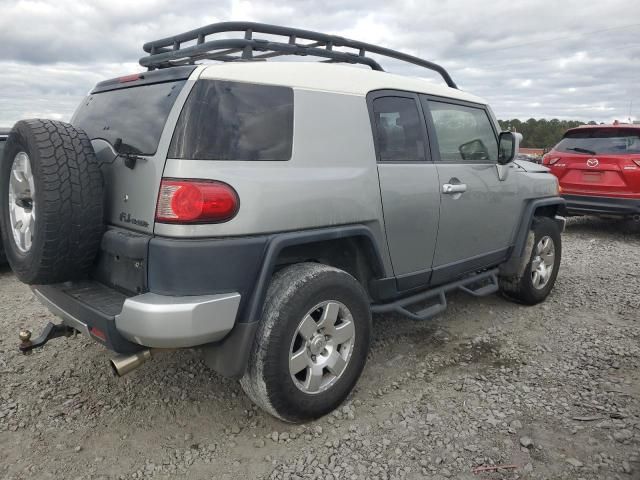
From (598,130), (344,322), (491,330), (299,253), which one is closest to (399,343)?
(491,330)

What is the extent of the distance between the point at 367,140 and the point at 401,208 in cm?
47

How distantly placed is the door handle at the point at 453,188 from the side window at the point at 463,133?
7.8 inches

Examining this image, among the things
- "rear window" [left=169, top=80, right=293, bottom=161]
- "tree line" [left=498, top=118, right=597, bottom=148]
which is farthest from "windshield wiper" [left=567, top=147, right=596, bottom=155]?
"tree line" [left=498, top=118, right=597, bottom=148]

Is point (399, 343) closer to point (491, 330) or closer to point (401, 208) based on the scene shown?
point (491, 330)

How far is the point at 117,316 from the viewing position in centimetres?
226

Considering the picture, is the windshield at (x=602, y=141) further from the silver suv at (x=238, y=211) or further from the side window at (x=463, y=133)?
the silver suv at (x=238, y=211)

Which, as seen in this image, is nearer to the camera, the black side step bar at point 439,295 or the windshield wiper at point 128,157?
the windshield wiper at point 128,157

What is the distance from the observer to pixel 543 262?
15.5 ft

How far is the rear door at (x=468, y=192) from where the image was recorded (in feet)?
11.4

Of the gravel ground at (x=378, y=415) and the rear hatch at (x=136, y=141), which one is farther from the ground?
the rear hatch at (x=136, y=141)

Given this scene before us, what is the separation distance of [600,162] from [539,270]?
3.98 meters

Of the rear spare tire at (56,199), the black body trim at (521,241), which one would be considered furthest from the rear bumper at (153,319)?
the black body trim at (521,241)

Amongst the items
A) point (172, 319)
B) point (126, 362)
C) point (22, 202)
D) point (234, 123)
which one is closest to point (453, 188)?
point (234, 123)

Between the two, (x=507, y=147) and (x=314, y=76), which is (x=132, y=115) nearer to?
(x=314, y=76)
